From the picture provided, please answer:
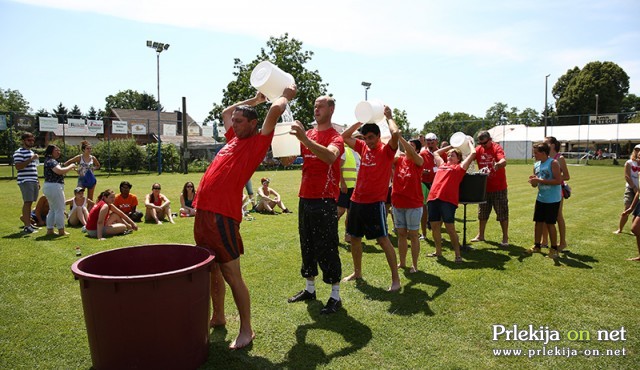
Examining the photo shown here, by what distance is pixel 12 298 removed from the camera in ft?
15.3

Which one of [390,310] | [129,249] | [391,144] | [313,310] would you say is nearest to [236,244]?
[129,249]

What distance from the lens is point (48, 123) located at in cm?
2550

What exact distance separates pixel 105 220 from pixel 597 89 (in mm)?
76351

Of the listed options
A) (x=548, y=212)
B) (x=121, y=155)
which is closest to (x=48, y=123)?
(x=121, y=155)

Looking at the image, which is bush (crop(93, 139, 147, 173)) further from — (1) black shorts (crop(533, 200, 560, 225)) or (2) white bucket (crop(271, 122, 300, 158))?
(1) black shorts (crop(533, 200, 560, 225))

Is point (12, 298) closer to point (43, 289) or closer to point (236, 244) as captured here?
point (43, 289)

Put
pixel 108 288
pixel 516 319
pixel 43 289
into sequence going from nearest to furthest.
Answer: pixel 108 288
pixel 516 319
pixel 43 289

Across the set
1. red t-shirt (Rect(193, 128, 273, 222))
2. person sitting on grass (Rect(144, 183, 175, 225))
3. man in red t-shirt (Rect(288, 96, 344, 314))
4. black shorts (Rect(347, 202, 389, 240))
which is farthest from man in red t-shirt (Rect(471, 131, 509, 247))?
person sitting on grass (Rect(144, 183, 175, 225))

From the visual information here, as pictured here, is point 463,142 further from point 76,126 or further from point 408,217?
point 76,126

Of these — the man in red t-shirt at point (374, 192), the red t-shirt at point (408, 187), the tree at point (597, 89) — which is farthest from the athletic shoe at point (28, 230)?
the tree at point (597, 89)

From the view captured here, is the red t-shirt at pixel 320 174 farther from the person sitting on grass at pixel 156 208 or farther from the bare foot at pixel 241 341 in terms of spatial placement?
the person sitting on grass at pixel 156 208

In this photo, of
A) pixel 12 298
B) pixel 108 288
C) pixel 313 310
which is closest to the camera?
pixel 108 288

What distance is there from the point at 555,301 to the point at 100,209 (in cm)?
786

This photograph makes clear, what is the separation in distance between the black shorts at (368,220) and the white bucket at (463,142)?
243 centimetres
